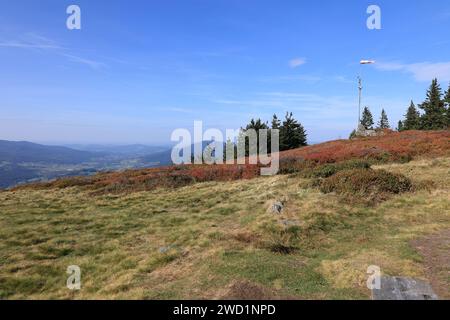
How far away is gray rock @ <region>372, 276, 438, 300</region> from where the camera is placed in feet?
22.8

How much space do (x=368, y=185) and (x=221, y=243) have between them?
950 centimetres

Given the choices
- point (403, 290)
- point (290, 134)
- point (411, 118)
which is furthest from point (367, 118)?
point (403, 290)

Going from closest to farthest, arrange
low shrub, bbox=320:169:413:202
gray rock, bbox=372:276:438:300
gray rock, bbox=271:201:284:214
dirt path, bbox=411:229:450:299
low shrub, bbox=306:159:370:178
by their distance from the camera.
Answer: gray rock, bbox=372:276:438:300
dirt path, bbox=411:229:450:299
gray rock, bbox=271:201:284:214
low shrub, bbox=320:169:413:202
low shrub, bbox=306:159:370:178

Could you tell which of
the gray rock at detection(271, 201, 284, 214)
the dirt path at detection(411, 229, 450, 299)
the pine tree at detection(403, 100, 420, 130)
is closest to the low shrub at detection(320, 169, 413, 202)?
the gray rock at detection(271, 201, 284, 214)

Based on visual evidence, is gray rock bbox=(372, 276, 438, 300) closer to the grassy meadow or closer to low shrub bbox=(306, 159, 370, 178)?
the grassy meadow

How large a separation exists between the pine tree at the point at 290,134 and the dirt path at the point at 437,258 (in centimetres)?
4651

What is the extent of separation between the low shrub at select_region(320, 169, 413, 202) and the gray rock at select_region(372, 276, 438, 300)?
8272 millimetres

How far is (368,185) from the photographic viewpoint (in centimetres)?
1684

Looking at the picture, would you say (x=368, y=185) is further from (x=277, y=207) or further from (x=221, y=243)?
(x=221, y=243)
